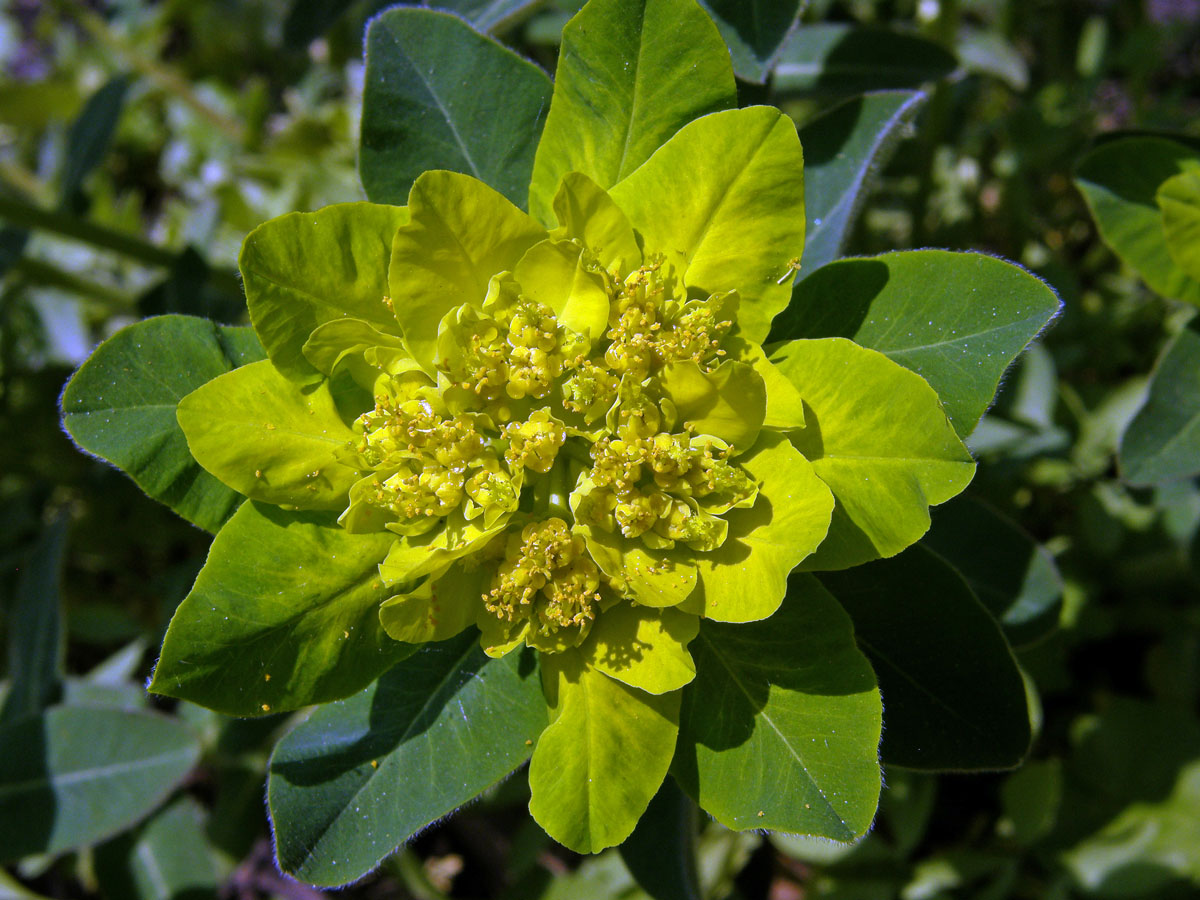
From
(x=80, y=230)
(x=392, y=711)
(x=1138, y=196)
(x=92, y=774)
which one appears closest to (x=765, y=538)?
(x=392, y=711)

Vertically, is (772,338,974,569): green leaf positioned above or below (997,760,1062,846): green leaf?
above

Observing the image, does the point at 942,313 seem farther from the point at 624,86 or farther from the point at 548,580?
the point at 548,580

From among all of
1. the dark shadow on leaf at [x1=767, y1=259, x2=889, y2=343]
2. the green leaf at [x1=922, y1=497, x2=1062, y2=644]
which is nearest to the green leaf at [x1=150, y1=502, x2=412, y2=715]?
the dark shadow on leaf at [x1=767, y1=259, x2=889, y2=343]

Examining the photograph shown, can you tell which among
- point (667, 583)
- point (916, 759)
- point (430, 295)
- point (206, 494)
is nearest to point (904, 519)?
point (667, 583)

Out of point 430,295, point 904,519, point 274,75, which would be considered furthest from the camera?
point 274,75

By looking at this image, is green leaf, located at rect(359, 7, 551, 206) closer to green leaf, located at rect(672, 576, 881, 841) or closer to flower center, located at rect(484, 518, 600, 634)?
flower center, located at rect(484, 518, 600, 634)

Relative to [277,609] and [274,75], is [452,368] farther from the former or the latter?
[274,75]
